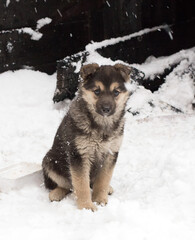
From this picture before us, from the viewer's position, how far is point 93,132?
457cm

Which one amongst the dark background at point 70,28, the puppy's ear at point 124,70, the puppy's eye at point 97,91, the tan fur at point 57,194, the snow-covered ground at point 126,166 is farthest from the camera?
the dark background at point 70,28

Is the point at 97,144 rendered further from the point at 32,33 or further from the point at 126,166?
the point at 32,33

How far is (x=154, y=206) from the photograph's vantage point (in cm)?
459

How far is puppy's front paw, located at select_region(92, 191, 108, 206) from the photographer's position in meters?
4.80

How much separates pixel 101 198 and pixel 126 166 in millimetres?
1095

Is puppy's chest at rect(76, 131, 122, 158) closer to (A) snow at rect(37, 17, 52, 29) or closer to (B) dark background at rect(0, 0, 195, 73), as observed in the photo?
(B) dark background at rect(0, 0, 195, 73)

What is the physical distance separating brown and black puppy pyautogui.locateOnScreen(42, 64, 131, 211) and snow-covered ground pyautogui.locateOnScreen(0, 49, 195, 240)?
25 cm

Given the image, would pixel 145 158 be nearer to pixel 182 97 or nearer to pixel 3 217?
pixel 3 217

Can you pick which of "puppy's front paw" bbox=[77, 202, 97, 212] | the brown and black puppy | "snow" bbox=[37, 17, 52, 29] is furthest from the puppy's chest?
"snow" bbox=[37, 17, 52, 29]

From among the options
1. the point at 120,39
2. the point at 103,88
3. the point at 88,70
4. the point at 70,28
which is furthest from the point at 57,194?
the point at 120,39

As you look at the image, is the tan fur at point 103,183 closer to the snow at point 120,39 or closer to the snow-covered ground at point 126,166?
the snow-covered ground at point 126,166

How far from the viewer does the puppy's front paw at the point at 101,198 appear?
480 cm

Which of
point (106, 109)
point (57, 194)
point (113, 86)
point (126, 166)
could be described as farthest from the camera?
point (126, 166)

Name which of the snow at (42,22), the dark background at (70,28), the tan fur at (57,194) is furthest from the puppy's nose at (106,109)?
the snow at (42,22)
